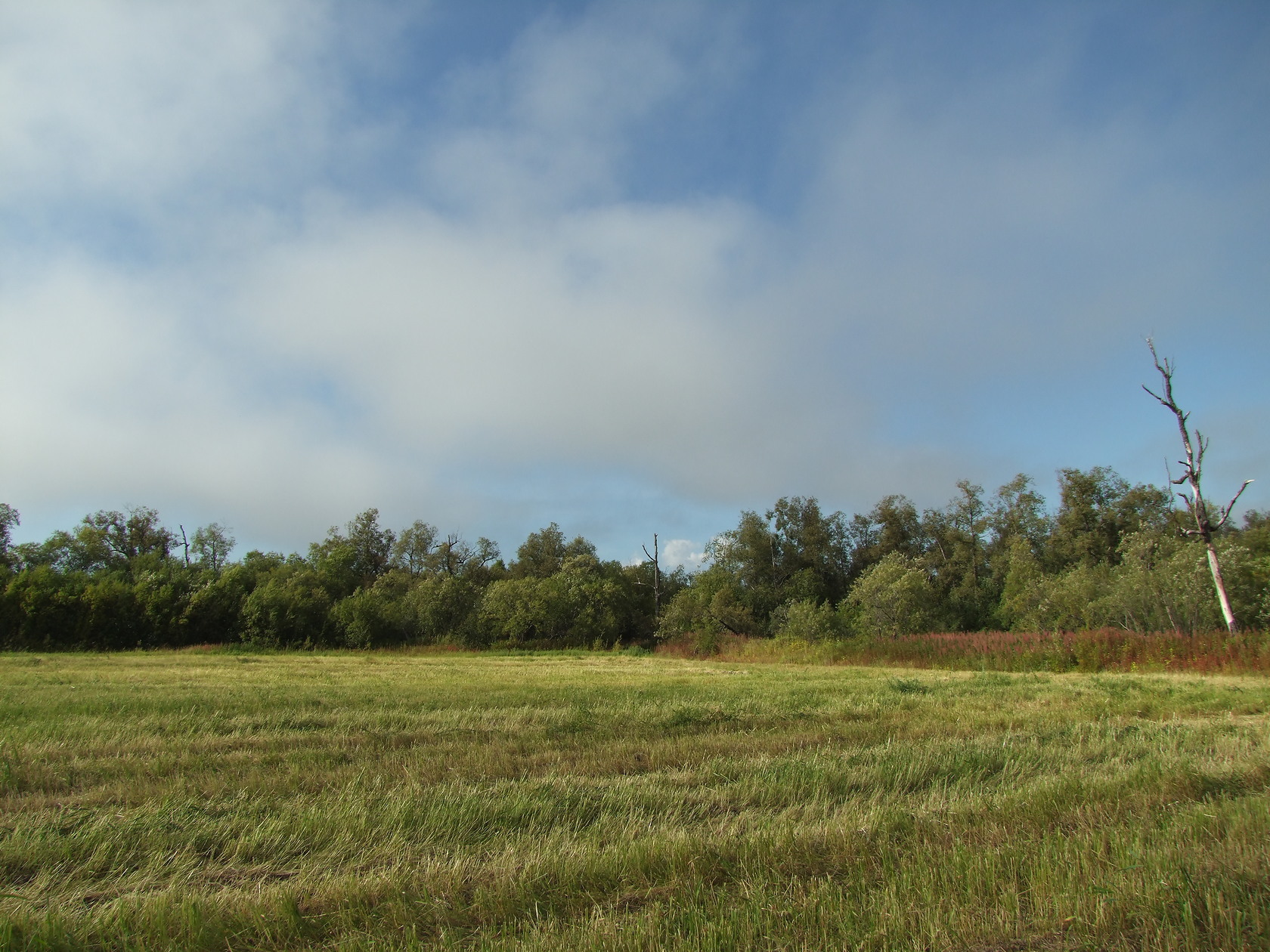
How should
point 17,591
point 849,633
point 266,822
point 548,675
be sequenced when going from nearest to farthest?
point 266,822, point 548,675, point 849,633, point 17,591

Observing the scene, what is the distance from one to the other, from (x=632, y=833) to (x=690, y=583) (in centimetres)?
9269

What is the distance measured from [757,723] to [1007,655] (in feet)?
76.4

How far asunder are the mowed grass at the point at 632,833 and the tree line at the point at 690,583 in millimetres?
31483

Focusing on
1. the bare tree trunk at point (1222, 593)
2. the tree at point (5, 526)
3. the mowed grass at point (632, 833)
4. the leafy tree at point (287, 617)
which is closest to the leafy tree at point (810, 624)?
the bare tree trunk at point (1222, 593)

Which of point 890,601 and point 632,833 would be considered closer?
point 632,833

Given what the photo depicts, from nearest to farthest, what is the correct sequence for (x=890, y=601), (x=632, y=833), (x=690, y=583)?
(x=632, y=833), (x=890, y=601), (x=690, y=583)

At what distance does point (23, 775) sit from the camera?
706 cm

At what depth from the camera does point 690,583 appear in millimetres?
96812

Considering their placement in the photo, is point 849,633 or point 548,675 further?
point 849,633

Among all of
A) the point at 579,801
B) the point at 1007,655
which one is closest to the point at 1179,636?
the point at 1007,655

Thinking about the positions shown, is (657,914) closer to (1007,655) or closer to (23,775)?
(23,775)

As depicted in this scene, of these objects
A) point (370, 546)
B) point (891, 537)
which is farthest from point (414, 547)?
point (891, 537)

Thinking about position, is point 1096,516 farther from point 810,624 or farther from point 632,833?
point 632,833

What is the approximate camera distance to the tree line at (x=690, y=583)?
4069cm
